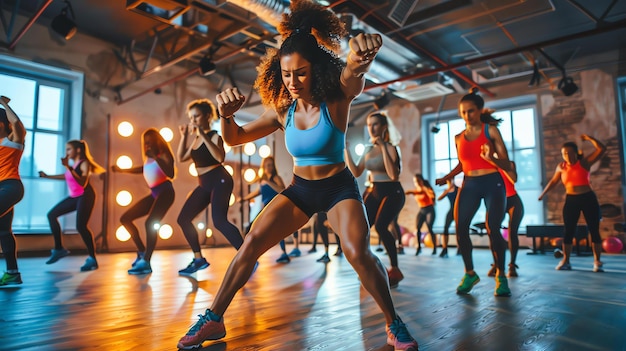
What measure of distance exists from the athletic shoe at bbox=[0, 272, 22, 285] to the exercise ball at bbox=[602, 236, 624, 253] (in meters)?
8.98

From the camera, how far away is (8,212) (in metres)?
3.50

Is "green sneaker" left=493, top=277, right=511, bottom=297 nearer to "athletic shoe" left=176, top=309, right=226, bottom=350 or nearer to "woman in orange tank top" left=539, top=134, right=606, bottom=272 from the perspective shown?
"athletic shoe" left=176, top=309, right=226, bottom=350

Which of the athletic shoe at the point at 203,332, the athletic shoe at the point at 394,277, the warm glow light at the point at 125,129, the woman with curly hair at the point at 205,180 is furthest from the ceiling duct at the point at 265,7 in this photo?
the warm glow light at the point at 125,129

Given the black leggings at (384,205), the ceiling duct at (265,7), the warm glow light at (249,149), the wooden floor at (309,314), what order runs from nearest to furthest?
the wooden floor at (309,314) → the black leggings at (384,205) → the ceiling duct at (265,7) → the warm glow light at (249,149)

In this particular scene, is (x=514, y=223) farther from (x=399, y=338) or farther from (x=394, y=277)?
(x=399, y=338)

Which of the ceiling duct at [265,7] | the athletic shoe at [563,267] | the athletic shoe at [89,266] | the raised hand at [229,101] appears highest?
the ceiling duct at [265,7]

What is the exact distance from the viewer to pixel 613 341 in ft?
6.09

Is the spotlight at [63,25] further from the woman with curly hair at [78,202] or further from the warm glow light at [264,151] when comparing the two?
the warm glow light at [264,151]

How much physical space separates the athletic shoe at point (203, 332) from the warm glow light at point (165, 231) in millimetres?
7716

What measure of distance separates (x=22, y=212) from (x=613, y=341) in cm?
846

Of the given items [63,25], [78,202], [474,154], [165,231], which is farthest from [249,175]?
[474,154]

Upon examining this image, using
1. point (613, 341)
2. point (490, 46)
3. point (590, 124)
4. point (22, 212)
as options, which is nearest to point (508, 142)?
point (590, 124)

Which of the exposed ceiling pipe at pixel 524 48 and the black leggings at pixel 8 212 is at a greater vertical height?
the exposed ceiling pipe at pixel 524 48

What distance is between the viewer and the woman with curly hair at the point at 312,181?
173cm
